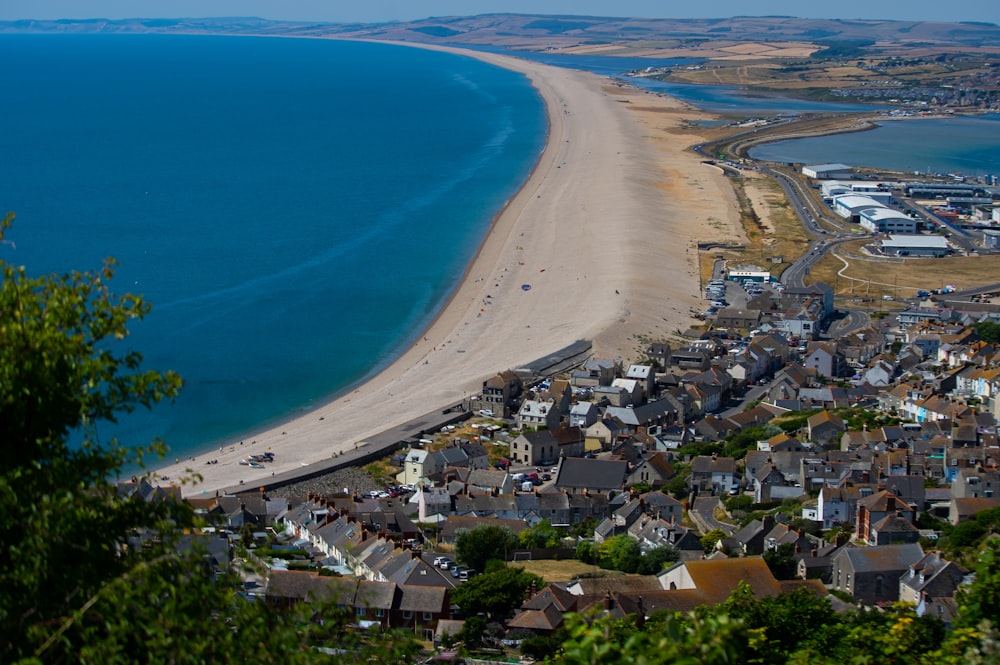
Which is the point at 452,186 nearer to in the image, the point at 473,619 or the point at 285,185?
the point at 285,185

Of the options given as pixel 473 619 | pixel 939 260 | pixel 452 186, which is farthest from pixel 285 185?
pixel 473 619

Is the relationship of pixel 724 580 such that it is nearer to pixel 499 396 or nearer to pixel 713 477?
pixel 713 477

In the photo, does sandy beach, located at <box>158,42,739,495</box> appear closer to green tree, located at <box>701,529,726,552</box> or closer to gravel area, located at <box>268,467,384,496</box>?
gravel area, located at <box>268,467,384,496</box>

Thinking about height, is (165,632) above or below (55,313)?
below

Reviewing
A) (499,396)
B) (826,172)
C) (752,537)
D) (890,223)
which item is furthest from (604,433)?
(826,172)

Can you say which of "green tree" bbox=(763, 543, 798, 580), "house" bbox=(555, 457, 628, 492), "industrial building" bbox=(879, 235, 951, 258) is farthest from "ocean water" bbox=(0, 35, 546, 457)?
"industrial building" bbox=(879, 235, 951, 258)

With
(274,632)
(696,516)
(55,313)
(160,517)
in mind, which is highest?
(55,313)
